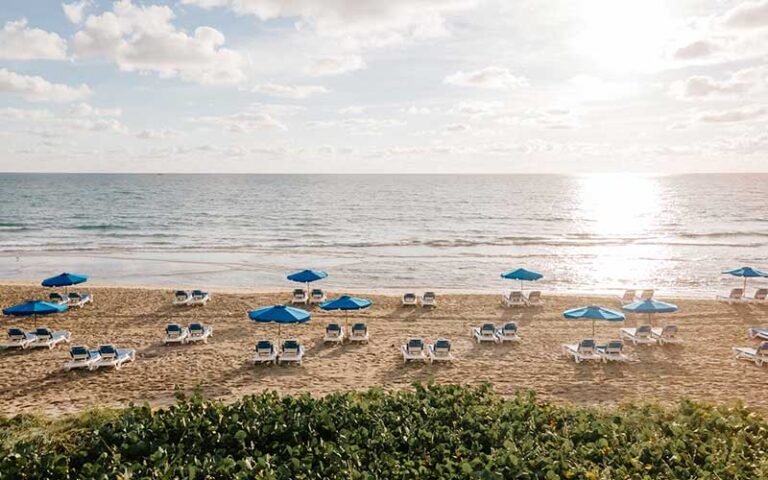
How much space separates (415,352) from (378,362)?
110cm

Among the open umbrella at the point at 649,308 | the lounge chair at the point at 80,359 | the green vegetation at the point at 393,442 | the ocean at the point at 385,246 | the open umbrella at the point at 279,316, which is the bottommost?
the ocean at the point at 385,246

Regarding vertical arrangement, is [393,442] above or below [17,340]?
above

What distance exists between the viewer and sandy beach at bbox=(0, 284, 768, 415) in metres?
13.8

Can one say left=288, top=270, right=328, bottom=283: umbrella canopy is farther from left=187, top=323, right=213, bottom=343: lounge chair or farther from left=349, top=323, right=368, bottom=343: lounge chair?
left=187, top=323, right=213, bottom=343: lounge chair

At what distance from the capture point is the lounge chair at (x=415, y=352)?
16156 mm

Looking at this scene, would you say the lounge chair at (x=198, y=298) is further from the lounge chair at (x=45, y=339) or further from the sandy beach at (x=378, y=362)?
the lounge chair at (x=45, y=339)

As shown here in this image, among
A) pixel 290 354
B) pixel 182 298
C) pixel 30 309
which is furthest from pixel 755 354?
pixel 30 309

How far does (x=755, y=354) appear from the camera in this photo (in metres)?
15.8

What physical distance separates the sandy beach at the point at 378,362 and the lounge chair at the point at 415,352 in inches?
12.8

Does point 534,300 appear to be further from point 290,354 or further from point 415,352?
point 290,354

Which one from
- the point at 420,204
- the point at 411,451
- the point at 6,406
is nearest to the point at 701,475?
the point at 411,451

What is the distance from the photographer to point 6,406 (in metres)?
12.8

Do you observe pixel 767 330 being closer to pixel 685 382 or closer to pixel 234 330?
pixel 685 382

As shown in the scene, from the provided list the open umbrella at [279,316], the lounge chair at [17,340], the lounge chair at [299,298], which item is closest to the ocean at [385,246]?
the lounge chair at [299,298]
